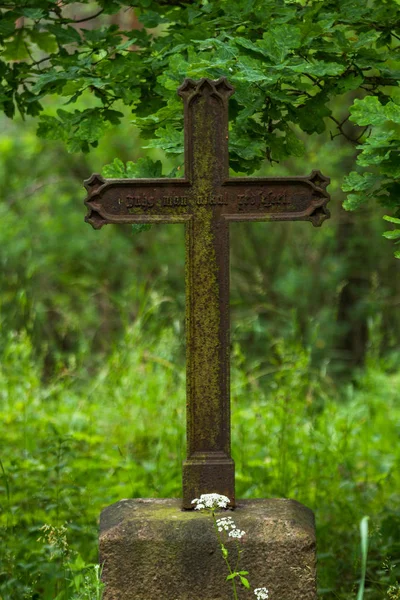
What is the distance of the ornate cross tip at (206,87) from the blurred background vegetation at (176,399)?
168cm

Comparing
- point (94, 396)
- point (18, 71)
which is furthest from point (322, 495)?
point (18, 71)

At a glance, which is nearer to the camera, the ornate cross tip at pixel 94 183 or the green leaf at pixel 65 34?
the ornate cross tip at pixel 94 183

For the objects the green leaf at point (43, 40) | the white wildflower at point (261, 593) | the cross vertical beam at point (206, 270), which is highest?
the green leaf at point (43, 40)

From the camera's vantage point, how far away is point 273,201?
3070 millimetres

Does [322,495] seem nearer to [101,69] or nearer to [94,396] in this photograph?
[94,396]

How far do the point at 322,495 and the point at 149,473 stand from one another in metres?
0.95

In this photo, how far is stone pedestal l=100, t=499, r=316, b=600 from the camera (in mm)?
2881

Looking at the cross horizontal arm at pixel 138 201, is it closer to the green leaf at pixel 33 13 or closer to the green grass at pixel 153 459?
the green leaf at pixel 33 13

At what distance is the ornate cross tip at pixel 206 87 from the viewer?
120 inches

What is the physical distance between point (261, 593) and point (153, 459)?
98.3 inches

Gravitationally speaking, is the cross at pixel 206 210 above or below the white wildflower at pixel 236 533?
above

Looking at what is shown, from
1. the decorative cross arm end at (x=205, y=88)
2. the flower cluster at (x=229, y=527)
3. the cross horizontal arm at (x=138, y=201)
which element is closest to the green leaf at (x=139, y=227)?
the cross horizontal arm at (x=138, y=201)

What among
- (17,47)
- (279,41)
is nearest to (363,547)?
(279,41)

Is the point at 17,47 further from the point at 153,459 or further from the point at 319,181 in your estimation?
the point at 153,459
